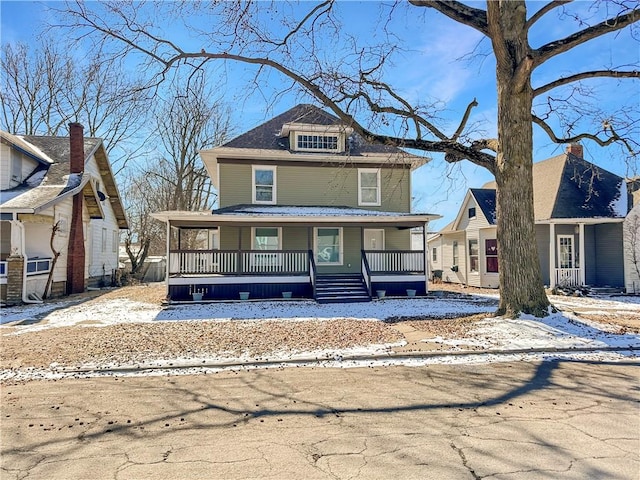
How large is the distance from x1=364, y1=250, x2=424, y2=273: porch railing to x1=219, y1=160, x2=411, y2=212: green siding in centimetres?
280

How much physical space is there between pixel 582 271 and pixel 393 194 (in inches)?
337

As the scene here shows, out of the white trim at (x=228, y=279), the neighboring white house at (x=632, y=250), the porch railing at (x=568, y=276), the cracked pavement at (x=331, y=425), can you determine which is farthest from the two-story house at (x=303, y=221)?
the cracked pavement at (x=331, y=425)

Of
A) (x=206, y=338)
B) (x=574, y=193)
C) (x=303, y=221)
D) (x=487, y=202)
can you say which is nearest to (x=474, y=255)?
(x=487, y=202)

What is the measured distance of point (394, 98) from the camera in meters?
11.2

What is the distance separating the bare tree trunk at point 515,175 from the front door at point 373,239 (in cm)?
886

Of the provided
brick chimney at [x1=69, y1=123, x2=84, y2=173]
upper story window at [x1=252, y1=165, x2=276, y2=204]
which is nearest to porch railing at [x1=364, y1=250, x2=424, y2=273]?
upper story window at [x1=252, y1=165, x2=276, y2=204]

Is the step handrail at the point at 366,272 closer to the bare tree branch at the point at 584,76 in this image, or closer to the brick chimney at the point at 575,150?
the bare tree branch at the point at 584,76

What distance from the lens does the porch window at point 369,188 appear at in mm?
18000

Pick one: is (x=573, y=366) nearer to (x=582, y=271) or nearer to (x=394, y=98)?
(x=394, y=98)

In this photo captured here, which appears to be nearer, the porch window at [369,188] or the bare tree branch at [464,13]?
the bare tree branch at [464,13]

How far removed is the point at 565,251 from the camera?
695 inches

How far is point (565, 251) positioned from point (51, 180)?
22.2 meters

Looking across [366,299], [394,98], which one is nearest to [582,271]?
[366,299]

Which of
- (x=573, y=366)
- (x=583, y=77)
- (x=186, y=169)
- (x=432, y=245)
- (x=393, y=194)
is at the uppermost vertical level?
(x=186, y=169)
